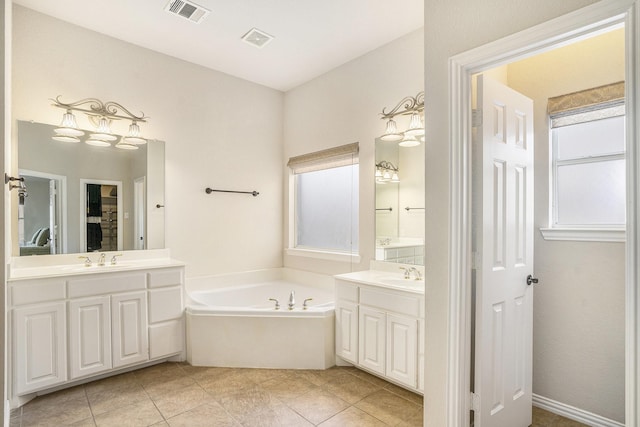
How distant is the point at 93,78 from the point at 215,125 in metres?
1.15

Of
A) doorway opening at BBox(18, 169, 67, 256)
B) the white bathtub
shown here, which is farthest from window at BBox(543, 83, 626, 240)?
doorway opening at BBox(18, 169, 67, 256)

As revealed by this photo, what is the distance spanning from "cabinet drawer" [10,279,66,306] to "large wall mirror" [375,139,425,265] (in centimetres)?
255

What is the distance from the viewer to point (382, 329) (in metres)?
2.52

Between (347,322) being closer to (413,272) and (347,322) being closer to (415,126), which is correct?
(413,272)

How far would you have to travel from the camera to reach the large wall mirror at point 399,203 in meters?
2.93

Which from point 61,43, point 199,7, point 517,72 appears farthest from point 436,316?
point 61,43

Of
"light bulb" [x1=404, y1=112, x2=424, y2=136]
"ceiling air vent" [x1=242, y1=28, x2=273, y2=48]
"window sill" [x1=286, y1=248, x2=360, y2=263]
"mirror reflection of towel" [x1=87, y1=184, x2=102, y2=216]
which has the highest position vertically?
"ceiling air vent" [x1=242, y1=28, x2=273, y2=48]

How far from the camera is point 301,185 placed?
14.0 ft

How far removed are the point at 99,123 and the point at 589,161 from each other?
381 centimetres

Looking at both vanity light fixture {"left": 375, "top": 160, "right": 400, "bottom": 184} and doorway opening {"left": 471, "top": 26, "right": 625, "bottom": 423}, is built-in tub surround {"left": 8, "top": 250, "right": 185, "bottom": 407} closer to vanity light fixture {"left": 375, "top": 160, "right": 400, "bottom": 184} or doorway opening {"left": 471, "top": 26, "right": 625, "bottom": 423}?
vanity light fixture {"left": 375, "top": 160, "right": 400, "bottom": 184}

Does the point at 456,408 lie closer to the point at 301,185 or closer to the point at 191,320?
the point at 191,320

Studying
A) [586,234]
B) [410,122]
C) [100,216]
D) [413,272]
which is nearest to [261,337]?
[413,272]

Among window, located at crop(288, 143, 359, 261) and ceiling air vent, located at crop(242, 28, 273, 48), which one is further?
window, located at crop(288, 143, 359, 261)

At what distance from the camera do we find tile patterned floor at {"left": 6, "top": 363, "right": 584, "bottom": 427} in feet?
6.96
